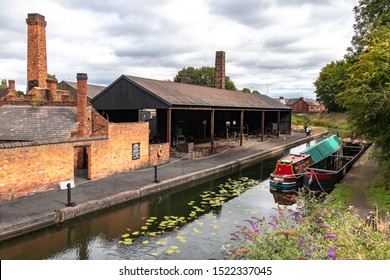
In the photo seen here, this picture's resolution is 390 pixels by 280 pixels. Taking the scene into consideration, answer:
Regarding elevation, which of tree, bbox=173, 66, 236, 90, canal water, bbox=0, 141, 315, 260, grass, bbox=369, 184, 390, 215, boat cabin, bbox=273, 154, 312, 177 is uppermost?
tree, bbox=173, 66, 236, 90

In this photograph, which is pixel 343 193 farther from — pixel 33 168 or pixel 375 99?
pixel 33 168

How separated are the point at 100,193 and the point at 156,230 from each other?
3102 millimetres

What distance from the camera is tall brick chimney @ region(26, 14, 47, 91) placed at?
62.3ft

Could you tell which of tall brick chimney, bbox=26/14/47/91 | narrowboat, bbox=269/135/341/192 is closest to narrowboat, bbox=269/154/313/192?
narrowboat, bbox=269/135/341/192

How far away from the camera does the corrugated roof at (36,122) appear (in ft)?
44.8

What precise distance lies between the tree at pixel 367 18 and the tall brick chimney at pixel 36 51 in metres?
19.1

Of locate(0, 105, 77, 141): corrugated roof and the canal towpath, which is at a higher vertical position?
locate(0, 105, 77, 141): corrugated roof

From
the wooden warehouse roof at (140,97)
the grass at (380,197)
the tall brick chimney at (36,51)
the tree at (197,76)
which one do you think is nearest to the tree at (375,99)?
the grass at (380,197)

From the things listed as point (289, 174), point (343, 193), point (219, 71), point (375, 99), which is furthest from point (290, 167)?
point (219, 71)

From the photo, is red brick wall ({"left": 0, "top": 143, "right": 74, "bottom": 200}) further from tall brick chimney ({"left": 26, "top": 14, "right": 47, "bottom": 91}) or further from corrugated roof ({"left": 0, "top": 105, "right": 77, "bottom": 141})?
tall brick chimney ({"left": 26, "top": 14, "right": 47, "bottom": 91})

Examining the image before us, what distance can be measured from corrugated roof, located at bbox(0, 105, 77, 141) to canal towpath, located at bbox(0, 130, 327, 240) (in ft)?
9.26

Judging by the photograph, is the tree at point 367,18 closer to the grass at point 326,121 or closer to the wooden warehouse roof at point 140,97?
the wooden warehouse roof at point 140,97

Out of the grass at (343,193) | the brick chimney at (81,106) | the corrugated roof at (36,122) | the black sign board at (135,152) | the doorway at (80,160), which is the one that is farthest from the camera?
the black sign board at (135,152)

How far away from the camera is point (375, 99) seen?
1117 cm
